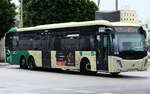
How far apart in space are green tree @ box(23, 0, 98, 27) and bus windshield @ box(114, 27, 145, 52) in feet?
86.1

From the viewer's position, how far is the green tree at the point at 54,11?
172ft

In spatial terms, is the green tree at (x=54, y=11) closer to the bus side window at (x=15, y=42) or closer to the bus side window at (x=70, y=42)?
the bus side window at (x=15, y=42)

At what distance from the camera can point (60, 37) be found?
30.5 m

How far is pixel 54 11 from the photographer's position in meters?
52.6

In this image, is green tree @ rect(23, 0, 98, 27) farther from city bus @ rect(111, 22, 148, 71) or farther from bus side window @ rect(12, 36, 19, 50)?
city bus @ rect(111, 22, 148, 71)

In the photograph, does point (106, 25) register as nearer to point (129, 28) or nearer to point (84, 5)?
point (129, 28)

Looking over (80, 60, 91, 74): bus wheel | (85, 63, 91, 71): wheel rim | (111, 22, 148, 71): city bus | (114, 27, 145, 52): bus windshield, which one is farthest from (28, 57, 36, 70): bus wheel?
(114, 27, 145, 52): bus windshield

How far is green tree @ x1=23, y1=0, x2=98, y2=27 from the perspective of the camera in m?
52.4

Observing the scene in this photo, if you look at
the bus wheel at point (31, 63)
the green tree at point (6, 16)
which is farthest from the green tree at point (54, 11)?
the bus wheel at point (31, 63)

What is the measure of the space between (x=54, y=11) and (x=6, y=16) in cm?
489

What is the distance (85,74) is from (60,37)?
2.99 metres

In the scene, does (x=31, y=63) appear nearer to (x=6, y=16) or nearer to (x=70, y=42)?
(x=70, y=42)

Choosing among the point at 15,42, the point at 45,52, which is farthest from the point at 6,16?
the point at 45,52

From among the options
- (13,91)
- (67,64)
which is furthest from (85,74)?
(13,91)
